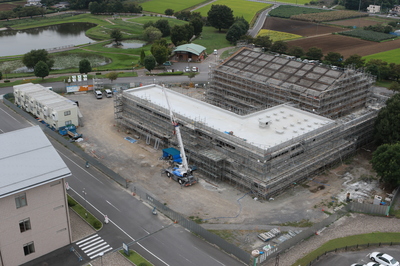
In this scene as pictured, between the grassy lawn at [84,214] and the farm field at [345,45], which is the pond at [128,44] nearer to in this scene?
the farm field at [345,45]

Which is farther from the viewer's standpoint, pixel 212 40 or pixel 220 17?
pixel 220 17

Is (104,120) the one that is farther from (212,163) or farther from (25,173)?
(25,173)

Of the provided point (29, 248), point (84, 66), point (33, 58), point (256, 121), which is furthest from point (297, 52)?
point (29, 248)

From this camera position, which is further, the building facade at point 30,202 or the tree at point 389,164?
the tree at point 389,164

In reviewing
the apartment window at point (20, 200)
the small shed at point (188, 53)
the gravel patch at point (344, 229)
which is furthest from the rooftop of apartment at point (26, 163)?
the small shed at point (188, 53)

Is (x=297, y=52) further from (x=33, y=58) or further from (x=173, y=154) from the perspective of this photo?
(x=33, y=58)

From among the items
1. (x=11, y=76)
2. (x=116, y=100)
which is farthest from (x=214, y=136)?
(x=11, y=76)
